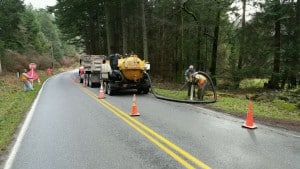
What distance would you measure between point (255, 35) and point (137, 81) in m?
8.96

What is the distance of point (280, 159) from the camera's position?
6500 millimetres

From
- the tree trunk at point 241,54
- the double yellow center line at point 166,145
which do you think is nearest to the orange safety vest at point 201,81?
the double yellow center line at point 166,145

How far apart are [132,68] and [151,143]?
11840mm

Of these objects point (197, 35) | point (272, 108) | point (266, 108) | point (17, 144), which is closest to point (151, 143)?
point (17, 144)

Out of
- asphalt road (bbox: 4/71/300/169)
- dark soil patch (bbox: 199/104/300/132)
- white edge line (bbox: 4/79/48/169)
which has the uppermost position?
dark soil patch (bbox: 199/104/300/132)

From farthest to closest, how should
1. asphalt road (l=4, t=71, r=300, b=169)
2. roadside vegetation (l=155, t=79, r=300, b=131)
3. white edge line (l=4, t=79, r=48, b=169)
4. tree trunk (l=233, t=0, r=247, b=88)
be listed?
tree trunk (l=233, t=0, r=247, b=88)
roadside vegetation (l=155, t=79, r=300, b=131)
white edge line (l=4, t=79, r=48, b=169)
asphalt road (l=4, t=71, r=300, b=169)

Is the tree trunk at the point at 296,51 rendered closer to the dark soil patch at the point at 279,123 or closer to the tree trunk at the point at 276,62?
the tree trunk at the point at 276,62

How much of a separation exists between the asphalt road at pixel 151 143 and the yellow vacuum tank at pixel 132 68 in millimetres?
7445

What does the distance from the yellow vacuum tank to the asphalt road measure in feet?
24.4

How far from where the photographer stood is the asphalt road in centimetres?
648

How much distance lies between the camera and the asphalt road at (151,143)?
6.48 metres

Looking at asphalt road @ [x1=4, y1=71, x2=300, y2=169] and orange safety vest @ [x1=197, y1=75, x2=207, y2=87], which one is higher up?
orange safety vest @ [x1=197, y1=75, x2=207, y2=87]

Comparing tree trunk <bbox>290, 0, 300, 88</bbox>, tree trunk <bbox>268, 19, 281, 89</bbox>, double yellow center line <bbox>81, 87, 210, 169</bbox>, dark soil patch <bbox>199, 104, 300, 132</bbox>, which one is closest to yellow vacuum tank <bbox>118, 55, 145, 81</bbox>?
double yellow center line <bbox>81, 87, 210, 169</bbox>

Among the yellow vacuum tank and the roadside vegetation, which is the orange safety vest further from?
the yellow vacuum tank
